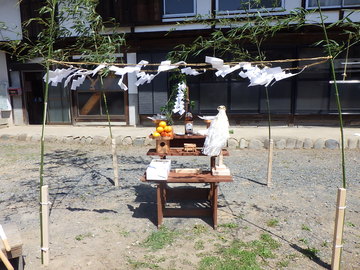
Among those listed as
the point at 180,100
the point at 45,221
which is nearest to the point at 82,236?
the point at 45,221

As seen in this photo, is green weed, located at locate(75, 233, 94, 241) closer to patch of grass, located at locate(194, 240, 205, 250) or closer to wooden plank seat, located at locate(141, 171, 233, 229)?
wooden plank seat, located at locate(141, 171, 233, 229)

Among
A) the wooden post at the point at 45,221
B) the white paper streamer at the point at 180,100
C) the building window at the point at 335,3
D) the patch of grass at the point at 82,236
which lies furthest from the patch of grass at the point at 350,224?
the building window at the point at 335,3

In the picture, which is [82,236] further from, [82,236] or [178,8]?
[178,8]

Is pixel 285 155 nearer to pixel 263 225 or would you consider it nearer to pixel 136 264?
pixel 263 225

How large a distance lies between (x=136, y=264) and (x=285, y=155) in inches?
236

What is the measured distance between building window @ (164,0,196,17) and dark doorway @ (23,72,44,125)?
20.2ft

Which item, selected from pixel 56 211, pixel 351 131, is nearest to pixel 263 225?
pixel 56 211

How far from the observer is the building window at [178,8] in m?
11.2

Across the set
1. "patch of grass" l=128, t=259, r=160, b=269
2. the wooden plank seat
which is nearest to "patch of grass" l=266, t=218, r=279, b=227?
the wooden plank seat

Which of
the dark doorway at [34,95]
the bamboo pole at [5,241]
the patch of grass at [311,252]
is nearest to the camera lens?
the bamboo pole at [5,241]

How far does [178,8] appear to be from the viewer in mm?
11227

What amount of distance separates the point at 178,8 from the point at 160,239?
9.42m

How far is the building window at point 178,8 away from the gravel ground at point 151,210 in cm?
592

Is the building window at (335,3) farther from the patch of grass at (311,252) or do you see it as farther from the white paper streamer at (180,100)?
the patch of grass at (311,252)
